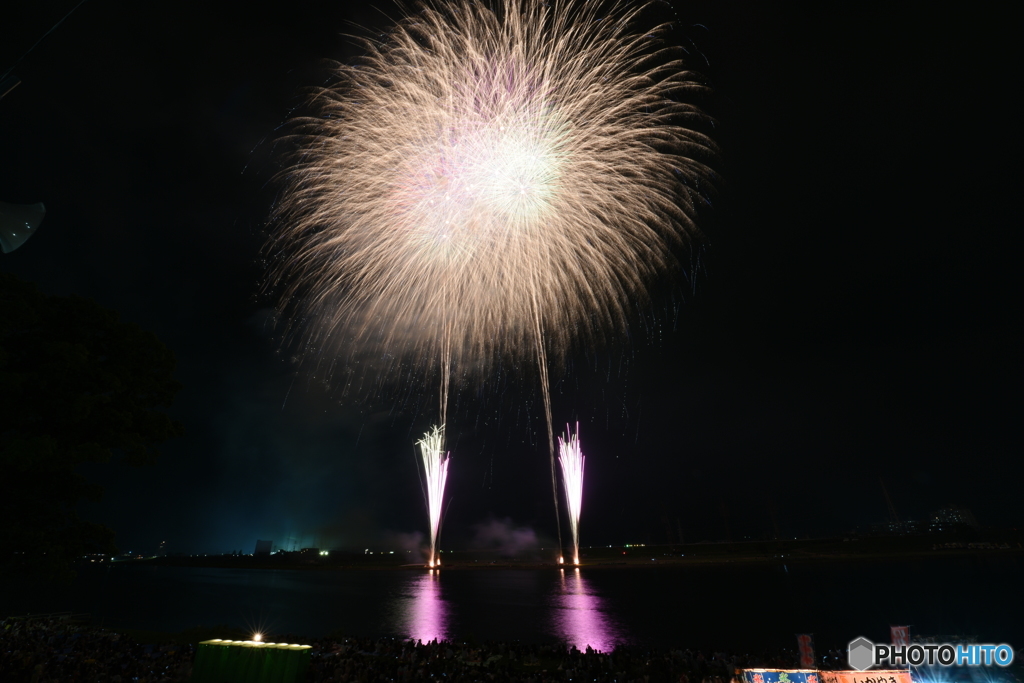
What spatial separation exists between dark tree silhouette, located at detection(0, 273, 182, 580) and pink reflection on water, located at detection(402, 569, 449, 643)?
25.1m

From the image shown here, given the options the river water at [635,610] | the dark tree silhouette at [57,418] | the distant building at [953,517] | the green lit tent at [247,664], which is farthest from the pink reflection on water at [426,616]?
the distant building at [953,517]

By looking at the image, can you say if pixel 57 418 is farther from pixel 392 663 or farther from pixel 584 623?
pixel 584 623

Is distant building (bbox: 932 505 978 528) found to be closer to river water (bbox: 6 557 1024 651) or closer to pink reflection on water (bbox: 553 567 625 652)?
river water (bbox: 6 557 1024 651)

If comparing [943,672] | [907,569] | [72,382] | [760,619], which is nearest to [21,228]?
[72,382]

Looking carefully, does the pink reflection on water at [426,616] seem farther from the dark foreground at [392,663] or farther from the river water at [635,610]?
the dark foreground at [392,663]

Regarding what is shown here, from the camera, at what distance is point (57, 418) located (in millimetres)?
17438

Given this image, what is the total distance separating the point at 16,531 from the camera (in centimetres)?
1616

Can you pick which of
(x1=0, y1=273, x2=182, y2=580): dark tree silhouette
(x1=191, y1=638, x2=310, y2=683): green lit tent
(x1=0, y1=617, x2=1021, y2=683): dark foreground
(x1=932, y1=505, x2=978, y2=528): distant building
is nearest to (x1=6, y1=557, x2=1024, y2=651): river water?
(x1=0, y1=617, x2=1021, y2=683): dark foreground

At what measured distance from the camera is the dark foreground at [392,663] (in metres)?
15.9

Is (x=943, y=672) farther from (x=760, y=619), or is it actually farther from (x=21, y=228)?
(x=760, y=619)

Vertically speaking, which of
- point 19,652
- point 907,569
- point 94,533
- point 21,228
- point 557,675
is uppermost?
point 21,228

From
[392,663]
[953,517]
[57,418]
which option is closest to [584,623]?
[392,663]

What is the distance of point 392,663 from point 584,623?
30710 mm

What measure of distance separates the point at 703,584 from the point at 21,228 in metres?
89.9
